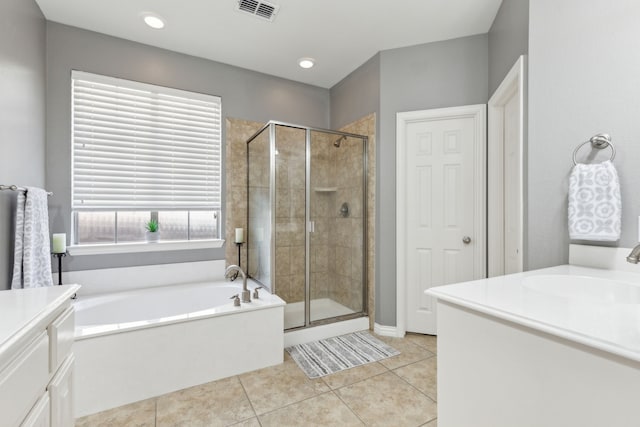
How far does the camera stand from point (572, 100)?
1.45 meters

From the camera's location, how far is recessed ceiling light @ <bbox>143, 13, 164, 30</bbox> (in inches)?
86.6

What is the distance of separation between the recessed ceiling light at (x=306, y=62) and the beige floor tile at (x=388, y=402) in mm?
2837

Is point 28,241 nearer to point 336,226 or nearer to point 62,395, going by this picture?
point 62,395

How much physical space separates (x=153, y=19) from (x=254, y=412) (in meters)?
2.87

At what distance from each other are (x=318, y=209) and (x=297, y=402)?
1.57 m

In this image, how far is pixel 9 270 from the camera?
5.72 ft

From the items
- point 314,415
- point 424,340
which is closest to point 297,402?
point 314,415

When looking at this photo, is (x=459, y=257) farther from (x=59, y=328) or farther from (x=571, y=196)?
(x=59, y=328)

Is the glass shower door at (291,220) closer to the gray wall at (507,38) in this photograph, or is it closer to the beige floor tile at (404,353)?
the beige floor tile at (404,353)

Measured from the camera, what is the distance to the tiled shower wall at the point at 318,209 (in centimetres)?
260

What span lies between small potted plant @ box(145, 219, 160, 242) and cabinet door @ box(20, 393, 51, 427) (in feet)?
6.21

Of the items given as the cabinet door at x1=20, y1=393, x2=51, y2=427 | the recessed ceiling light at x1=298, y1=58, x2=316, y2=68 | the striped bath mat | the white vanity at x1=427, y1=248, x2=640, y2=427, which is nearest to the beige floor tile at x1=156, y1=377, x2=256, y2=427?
the striped bath mat

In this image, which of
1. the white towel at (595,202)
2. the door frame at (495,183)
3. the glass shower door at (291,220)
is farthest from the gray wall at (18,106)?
the door frame at (495,183)

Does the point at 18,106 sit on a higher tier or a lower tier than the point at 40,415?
higher
